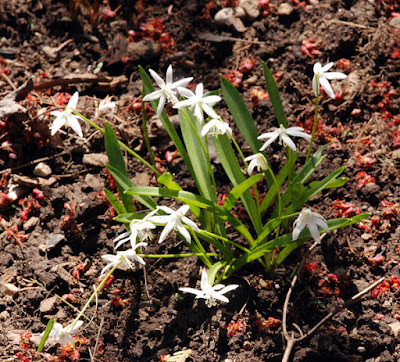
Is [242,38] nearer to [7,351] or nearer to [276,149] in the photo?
[276,149]

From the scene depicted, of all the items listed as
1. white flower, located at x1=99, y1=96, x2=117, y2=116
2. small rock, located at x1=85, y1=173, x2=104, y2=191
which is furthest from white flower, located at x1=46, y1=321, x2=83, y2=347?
white flower, located at x1=99, y1=96, x2=117, y2=116

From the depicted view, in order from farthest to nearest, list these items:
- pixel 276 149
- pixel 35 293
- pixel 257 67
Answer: pixel 257 67, pixel 276 149, pixel 35 293

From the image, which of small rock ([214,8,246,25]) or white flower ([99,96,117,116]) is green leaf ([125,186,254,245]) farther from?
small rock ([214,8,246,25])

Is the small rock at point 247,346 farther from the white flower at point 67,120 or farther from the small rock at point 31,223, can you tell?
the small rock at point 31,223

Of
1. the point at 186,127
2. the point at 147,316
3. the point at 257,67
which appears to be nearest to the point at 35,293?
the point at 147,316

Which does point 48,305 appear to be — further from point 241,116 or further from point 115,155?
point 241,116

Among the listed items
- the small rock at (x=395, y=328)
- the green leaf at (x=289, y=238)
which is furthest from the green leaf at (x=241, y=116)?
the small rock at (x=395, y=328)

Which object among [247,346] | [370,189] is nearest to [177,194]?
[247,346]
